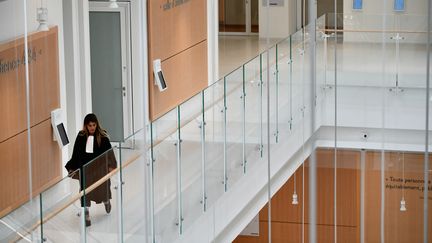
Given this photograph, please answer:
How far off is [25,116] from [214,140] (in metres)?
2.04

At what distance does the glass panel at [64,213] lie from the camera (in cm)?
1124

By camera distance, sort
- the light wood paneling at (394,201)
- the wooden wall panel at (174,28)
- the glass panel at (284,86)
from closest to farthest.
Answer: the light wood paneling at (394,201)
the glass panel at (284,86)
the wooden wall panel at (174,28)

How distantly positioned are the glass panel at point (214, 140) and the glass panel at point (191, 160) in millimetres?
76

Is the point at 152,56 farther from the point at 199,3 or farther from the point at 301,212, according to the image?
the point at 301,212

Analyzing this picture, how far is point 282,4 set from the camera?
11.7 meters

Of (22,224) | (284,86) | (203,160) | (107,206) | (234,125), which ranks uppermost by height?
(284,86)

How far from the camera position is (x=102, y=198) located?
1169 cm

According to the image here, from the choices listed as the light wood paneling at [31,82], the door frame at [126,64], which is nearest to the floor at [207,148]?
the door frame at [126,64]

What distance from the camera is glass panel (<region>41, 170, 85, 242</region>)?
443 inches

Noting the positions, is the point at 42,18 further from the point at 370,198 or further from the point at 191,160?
the point at 370,198

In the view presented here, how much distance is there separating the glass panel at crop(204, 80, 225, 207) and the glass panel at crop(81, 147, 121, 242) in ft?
3.76

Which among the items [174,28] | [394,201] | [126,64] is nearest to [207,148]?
[126,64]

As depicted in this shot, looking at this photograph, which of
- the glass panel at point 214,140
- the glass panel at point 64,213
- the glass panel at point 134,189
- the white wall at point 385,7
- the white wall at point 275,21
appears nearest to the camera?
the white wall at point 385,7

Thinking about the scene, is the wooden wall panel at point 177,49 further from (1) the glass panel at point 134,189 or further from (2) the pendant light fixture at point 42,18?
(2) the pendant light fixture at point 42,18
